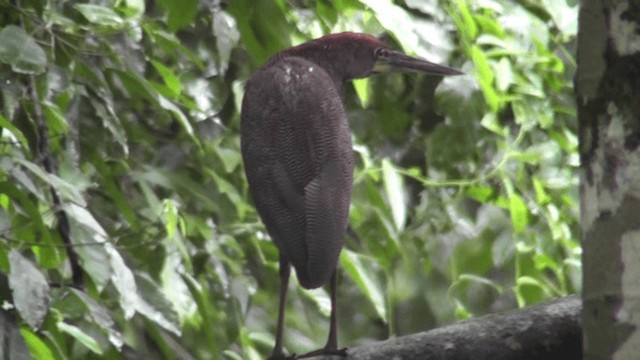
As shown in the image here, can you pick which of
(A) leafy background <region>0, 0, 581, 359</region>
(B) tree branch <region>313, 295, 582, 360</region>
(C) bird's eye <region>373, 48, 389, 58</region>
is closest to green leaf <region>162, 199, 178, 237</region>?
(A) leafy background <region>0, 0, 581, 359</region>

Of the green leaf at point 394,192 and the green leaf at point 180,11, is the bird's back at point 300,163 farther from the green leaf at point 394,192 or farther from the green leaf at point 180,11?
the green leaf at point 394,192

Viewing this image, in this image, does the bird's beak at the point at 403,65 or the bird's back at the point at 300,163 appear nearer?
the bird's back at the point at 300,163

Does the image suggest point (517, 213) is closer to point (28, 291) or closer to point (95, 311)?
point (95, 311)

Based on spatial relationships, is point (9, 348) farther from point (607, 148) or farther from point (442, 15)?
point (442, 15)

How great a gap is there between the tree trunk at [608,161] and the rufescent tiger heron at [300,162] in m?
0.99

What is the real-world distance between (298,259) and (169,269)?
72 centimetres

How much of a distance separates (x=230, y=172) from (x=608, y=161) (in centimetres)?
206

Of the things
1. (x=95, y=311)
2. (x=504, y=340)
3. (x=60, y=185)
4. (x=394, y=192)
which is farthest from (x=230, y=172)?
Result: (x=504, y=340)

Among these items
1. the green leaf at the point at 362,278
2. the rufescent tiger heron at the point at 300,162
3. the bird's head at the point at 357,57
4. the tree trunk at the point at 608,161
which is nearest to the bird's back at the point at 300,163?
the rufescent tiger heron at the point at 300,162

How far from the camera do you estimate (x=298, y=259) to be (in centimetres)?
290

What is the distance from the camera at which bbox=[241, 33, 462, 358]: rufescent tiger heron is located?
9.48 feet

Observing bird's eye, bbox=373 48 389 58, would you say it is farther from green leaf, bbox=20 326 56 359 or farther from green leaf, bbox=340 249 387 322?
green leaf, bbox=20 326 56 359

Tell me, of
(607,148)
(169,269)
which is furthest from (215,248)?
(607,148)

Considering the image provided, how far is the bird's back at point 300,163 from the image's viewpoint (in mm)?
2889
